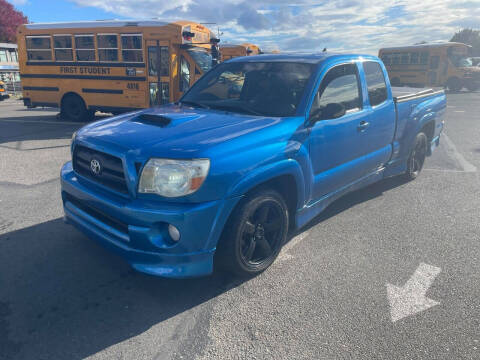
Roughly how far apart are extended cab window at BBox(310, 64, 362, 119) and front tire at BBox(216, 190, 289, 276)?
100 cm

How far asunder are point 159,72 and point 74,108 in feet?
11.4

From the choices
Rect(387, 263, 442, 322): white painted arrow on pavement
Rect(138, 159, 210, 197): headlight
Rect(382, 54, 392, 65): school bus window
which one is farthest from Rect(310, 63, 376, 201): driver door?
Result: Rect(382, 54, 392, 65): school bus window

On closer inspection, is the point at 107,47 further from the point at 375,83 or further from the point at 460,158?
the point at 460,158

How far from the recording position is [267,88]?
147 inches

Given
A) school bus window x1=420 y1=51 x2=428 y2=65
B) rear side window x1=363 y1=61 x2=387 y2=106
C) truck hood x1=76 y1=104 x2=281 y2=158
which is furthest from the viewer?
school bus window x1=420 y1=51 x2=428 y2=65

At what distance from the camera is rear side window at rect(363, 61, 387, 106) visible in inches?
174

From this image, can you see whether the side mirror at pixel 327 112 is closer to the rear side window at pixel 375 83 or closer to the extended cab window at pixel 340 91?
the extended cab window at pixel 340 91

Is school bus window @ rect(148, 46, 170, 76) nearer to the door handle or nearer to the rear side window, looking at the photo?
the rear side window

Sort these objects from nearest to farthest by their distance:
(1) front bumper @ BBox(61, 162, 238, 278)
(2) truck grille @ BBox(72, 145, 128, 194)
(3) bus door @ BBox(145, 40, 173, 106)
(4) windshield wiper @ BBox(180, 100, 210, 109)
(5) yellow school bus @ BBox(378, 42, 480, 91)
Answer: (1) front bumper @ BBox(61, 162, 238, 278), (2) truck grille @ BBox(72, 145, 128, 194), (4) windshield wiper @ BBox(180, 100, 210, 109), (3) bus door @ BBox(145, 40, 173, 106), (5) yellow school bus @ BBox(378, 42, 480, 91)

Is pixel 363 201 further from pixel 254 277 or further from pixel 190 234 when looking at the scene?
pixel 190 234

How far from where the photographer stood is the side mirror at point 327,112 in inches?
134

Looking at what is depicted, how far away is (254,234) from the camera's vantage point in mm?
3068

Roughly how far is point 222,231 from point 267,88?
1682 millimetres

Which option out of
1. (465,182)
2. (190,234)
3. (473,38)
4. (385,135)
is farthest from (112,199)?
(473,38)
